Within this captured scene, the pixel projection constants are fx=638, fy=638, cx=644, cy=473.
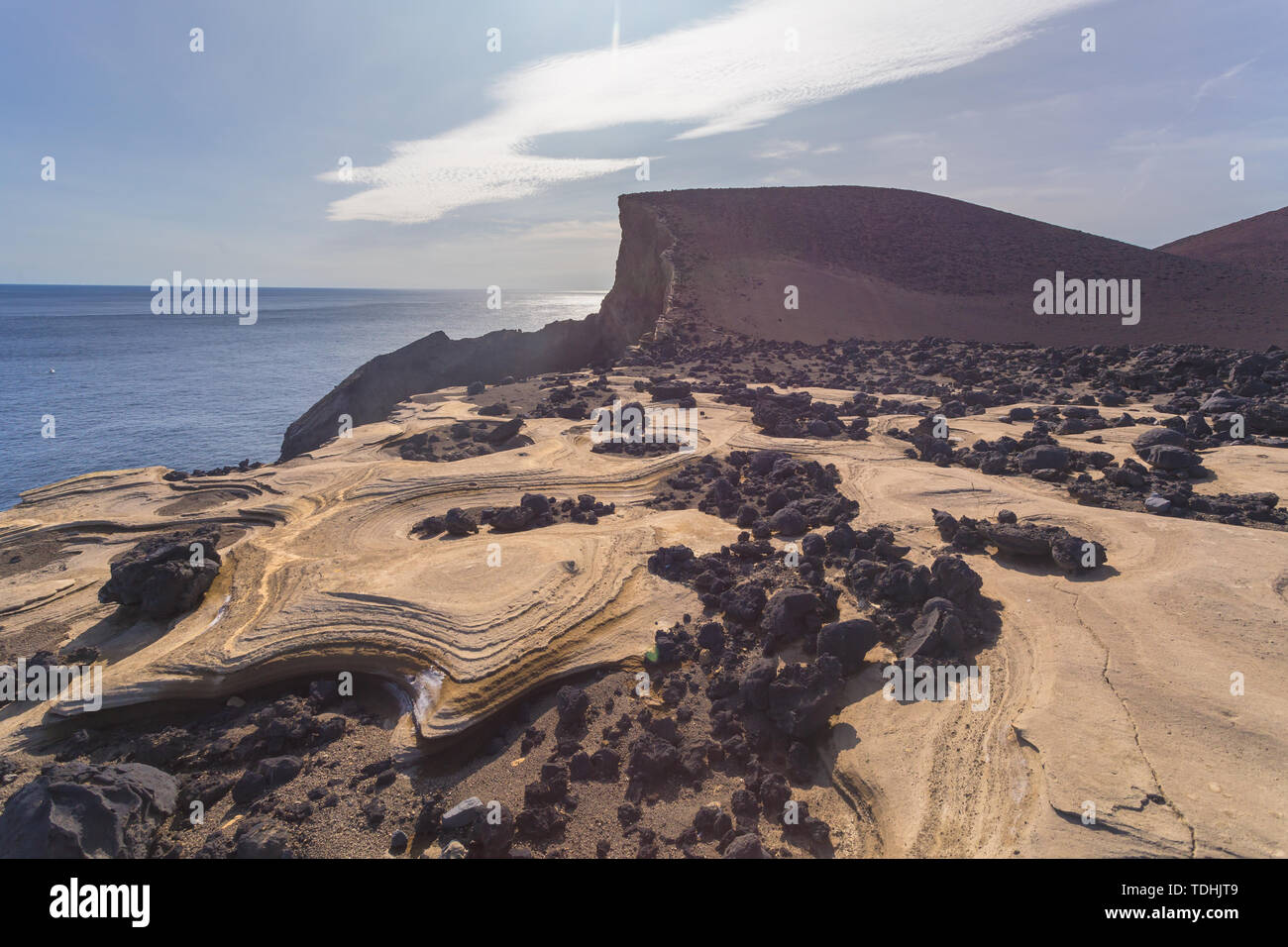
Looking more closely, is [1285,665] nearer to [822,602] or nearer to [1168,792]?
[1168,792]

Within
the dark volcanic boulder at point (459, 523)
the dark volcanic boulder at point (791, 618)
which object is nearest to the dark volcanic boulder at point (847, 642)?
the dark volcanic boulder at point (791, 618)

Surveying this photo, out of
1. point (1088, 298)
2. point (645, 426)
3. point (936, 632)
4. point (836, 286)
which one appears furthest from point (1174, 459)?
point (1088, 298)

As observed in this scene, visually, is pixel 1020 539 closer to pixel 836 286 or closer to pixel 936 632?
pixel 936 632

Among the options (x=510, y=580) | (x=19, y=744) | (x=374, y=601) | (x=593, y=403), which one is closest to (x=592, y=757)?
(x=510, y=580)

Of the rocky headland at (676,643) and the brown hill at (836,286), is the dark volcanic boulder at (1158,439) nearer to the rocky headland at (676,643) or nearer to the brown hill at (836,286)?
the rocky headland at (676,643)

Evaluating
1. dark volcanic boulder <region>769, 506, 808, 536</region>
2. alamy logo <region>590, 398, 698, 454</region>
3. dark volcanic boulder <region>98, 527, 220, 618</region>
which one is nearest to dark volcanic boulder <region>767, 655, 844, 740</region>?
dark volcanic boulder <region>769, 506, 808, 536</region>

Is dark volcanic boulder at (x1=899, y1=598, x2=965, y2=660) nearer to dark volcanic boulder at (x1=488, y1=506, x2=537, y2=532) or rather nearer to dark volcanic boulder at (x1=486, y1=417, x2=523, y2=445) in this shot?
dark volcanic boulder at (x1=488, y1=506, x2=537, y2=532)

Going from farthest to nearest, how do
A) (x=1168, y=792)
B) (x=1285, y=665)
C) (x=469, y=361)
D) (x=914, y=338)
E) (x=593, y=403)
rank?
1. (x=914, y=338)
2. (x=469, y=361)
3. (x=593, y=403)
4. (x=1285, y=665)
5. (x=1168, y=792)
